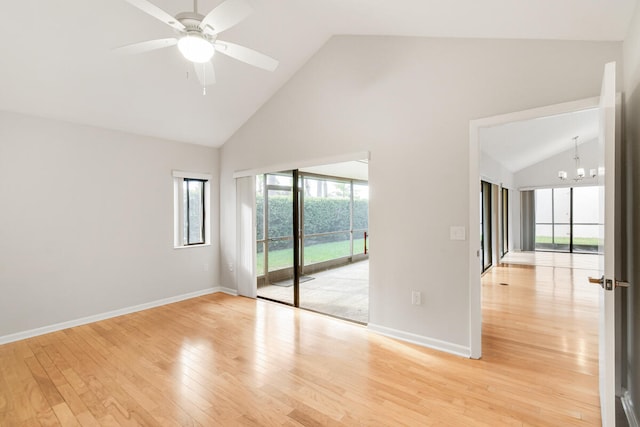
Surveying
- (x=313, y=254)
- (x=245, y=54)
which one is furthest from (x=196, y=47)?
(x=313, y=254)

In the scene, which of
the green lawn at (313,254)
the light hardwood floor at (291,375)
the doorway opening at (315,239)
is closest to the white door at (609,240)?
the light hardwood floor at (291,375)

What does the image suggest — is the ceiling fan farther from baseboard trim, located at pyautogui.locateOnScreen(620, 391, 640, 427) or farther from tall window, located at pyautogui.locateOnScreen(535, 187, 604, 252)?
tall window, located at pyautogui.locateOnScreen(535, 187, 604, 252)

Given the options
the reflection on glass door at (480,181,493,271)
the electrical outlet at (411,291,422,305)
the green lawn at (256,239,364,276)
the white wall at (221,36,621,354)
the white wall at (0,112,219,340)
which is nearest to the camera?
the white wall at (221,36,621,354)

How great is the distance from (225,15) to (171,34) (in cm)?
155

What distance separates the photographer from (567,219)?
930 cm

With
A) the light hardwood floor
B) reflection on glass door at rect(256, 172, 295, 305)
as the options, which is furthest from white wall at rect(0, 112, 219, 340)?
reflection on glass door at rect(256, 172, 295, 305)

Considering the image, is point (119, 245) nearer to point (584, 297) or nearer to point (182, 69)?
point (182, 69)

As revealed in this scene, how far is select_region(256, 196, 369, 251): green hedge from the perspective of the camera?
4.72 m

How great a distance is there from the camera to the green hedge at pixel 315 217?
472 cm

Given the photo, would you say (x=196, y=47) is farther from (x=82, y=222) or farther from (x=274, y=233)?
(x=274, y=233)

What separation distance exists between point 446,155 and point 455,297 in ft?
4.39

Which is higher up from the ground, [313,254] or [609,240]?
[609,240]

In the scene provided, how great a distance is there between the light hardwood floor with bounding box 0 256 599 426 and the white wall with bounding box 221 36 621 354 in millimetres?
455

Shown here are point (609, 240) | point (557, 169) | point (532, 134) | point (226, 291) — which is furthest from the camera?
point (557, 169)
